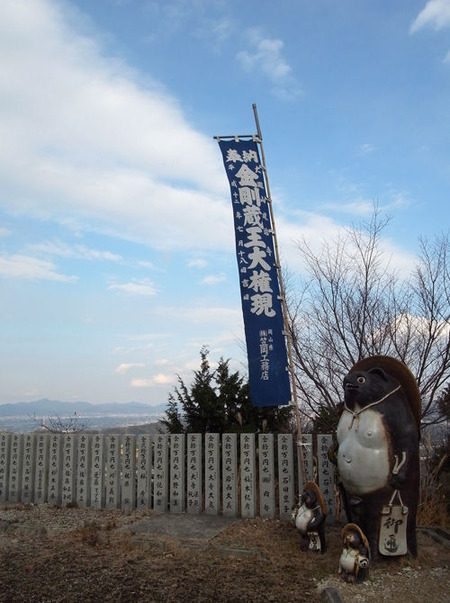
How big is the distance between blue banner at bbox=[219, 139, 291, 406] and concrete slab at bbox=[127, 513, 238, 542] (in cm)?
168

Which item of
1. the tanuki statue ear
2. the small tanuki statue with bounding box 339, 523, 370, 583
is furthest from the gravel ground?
the tanuki statue ear

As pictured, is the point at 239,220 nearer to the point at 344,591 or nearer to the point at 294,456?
the point at 294,456

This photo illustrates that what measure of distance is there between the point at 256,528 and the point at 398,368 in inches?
113

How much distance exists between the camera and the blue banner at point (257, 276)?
6707 mm

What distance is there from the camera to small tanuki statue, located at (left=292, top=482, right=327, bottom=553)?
550 centimetres

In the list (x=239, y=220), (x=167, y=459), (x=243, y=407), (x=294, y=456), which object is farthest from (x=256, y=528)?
(x=239, y=220)

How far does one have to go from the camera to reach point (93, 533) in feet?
20.3

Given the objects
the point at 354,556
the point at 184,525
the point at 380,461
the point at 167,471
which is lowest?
the point at 184,525

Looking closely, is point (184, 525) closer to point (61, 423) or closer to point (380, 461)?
point (380, 461)

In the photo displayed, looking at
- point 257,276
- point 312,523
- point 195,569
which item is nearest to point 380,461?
point 312,523

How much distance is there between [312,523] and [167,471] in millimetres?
2980

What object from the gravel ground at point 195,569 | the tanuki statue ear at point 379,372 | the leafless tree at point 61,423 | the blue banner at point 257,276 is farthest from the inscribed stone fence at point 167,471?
the leafless tree at point 61,423

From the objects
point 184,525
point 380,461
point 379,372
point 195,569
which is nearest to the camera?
point 380,461

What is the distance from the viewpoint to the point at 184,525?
6805 mm
